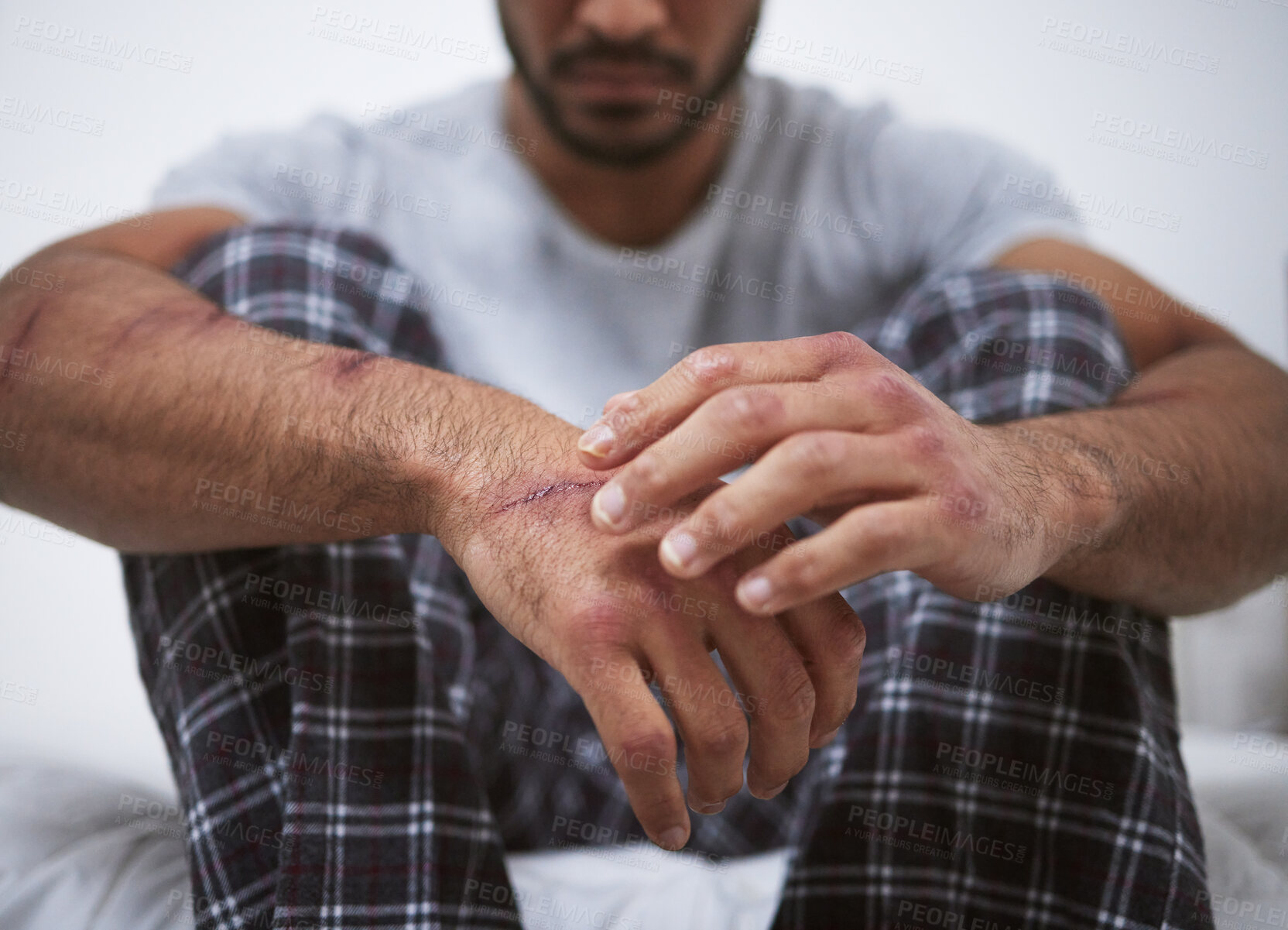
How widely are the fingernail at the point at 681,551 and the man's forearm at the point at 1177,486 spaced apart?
324 millimetres

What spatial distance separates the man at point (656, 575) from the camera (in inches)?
23.3

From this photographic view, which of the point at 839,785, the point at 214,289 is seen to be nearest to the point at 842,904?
the point at 839,785

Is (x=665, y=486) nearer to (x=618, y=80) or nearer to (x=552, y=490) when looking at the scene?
(x=552, y=490)

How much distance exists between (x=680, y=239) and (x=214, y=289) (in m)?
0.76

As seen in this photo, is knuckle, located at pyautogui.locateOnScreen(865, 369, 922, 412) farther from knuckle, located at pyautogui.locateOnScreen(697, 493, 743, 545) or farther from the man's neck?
the man's neck

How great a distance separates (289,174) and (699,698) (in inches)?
45.3

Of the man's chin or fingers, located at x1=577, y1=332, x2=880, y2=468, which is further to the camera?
the man's chin

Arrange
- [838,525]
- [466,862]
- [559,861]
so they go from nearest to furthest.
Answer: [838,525] → [466,862] → [559,861]

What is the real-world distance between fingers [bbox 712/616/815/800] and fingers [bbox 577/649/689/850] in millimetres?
71

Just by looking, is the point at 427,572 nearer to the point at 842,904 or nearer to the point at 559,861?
the point at 559,861

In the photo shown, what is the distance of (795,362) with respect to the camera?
0.64m

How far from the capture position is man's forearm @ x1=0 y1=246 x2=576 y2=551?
68cm

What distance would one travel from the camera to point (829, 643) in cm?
62

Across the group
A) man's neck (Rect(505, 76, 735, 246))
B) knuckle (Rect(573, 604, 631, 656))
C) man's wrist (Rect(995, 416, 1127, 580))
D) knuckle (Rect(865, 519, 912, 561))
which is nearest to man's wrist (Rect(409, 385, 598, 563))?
knuckle (Rect(573, 604, 631, 656))
